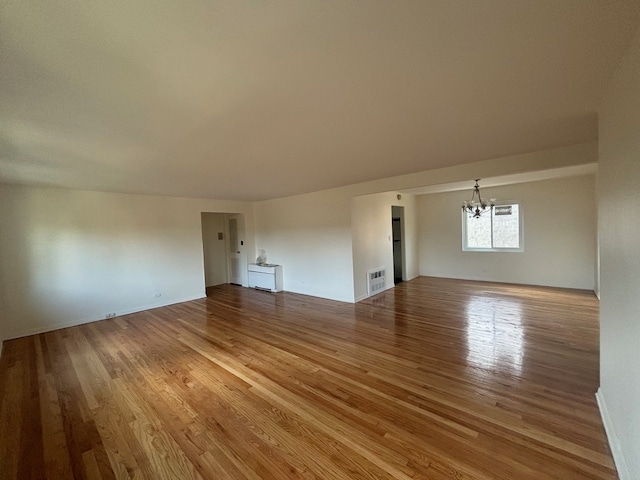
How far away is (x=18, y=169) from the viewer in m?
3.13

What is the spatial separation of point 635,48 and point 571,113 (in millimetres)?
995

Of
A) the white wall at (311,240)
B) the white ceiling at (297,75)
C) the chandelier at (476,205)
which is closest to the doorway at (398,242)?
the chandelier at (476,205)

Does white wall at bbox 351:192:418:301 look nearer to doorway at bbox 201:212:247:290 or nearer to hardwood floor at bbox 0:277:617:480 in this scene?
hardwood floor at bbox 0:277:617:480

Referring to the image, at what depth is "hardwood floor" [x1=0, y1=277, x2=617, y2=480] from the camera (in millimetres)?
1651

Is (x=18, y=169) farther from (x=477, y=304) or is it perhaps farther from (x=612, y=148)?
(x=477, y=304)

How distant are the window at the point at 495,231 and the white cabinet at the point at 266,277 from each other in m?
5.22

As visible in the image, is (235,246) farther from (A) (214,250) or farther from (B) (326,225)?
(B) (326,225)

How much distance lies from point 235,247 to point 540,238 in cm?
796

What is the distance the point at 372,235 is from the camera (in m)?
5.85

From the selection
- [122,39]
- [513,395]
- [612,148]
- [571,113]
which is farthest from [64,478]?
[571,113]

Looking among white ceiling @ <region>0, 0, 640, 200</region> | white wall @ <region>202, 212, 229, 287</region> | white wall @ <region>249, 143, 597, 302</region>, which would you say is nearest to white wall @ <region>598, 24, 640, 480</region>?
white ceiling @ <region>0, 0, 640, 200</region>

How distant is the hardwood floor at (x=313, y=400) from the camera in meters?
1.65

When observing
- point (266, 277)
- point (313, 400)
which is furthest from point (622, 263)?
point (266, 277)

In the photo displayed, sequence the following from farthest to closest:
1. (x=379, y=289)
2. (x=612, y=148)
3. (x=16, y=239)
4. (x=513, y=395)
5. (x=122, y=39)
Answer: (x=379, y=289) → (x=16, y=239) → (x=513, y=395) → (x=612, y=148) → (x=122, y=39)
